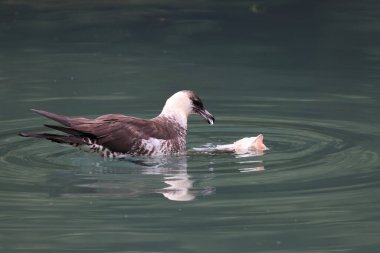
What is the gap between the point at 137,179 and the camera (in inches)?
394

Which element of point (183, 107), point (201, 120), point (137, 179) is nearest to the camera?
point (137, 179)

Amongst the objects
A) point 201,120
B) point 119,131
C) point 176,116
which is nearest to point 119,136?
point 119,131

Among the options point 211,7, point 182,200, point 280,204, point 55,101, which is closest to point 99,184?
point 182,200

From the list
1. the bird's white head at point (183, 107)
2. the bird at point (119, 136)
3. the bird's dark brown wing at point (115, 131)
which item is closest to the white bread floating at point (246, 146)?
the bird at point (119, 136)

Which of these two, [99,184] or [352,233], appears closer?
[352,233]

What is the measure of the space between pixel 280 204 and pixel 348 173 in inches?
48.7

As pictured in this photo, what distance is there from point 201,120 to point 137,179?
3.28 m

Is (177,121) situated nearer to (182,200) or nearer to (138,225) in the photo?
(182,200)

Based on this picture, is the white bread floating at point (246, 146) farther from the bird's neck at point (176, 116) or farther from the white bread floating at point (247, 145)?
the bird's neck at point (176, 116)

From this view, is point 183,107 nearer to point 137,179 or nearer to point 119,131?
point 119,131

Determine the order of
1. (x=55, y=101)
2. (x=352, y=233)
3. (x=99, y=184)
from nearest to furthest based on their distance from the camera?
(x=352, y=233) → (x=99, y=184) → (x=55, y=101)

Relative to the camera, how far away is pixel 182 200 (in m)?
9.34

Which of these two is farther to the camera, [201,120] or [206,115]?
[201,120]

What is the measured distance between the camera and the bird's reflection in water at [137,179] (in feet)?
31.4
